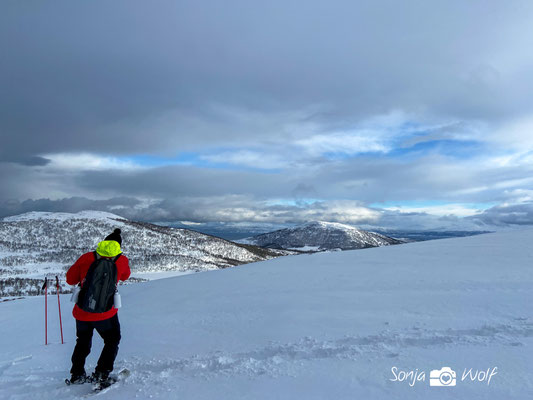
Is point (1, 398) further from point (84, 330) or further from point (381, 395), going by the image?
point (381, 395)

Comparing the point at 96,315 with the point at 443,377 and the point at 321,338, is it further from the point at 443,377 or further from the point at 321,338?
the point at 443,377

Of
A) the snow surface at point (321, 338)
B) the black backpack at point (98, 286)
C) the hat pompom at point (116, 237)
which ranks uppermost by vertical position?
the hat pompom at point (116, 237)

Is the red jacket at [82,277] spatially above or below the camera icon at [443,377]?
above

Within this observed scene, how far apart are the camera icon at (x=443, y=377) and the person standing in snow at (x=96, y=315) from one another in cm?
553

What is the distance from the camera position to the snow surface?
472cm

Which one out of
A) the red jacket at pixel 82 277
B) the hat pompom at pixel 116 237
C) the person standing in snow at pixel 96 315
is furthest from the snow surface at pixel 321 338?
the hat pompom at pixel 116 237

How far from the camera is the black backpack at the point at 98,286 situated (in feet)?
18.2

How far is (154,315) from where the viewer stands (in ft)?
33.1

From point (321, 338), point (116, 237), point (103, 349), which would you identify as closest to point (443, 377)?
point (321, 338)

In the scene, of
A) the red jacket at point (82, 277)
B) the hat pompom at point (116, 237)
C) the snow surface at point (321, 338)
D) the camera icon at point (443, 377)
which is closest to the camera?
the camera icon at point (443, 377)

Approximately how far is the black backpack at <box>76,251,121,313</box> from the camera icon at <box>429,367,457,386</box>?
18.2 feet

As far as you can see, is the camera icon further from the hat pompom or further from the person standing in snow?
the hat pompom

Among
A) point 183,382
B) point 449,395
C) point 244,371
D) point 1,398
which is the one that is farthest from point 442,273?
point 1,398

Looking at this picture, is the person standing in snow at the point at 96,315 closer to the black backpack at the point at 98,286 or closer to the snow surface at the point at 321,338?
the black backpack at the point at 98,286
